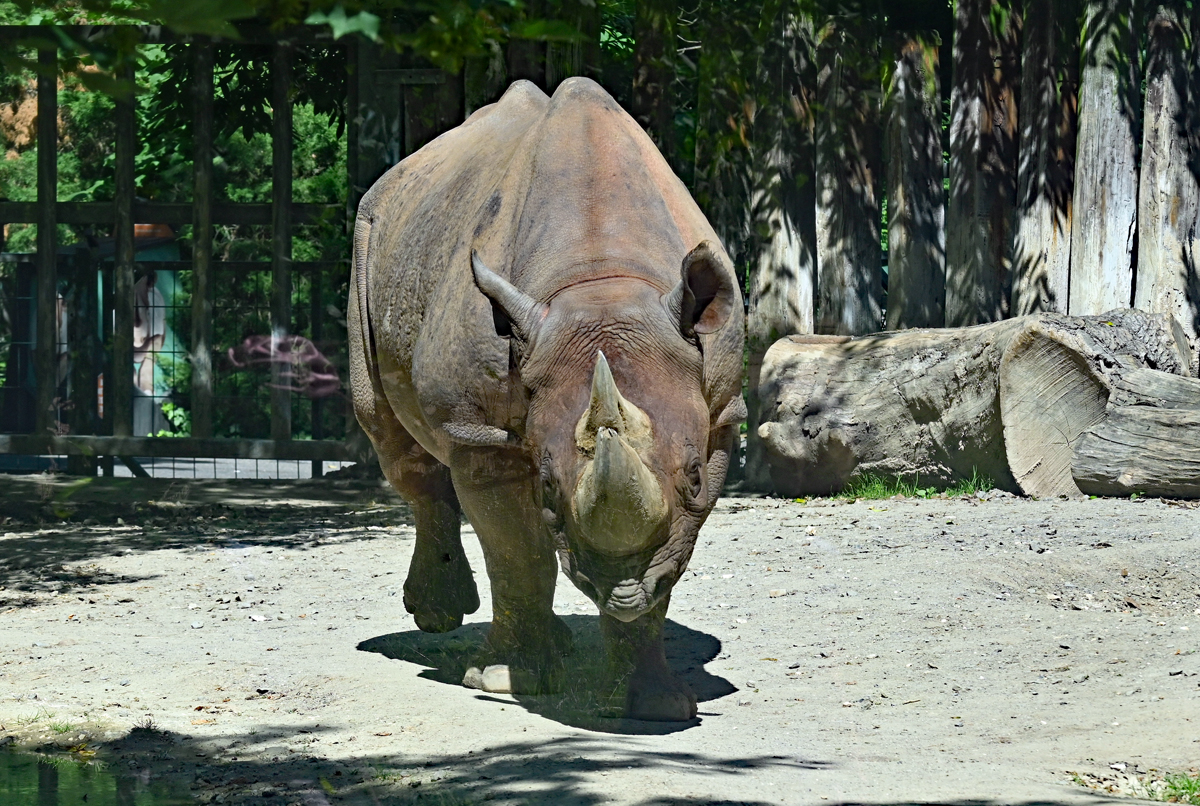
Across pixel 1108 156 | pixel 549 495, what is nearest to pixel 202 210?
pixel 1108 156

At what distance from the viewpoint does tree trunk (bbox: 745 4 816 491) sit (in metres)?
11.3

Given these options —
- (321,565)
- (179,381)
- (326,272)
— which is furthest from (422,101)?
(179,381)

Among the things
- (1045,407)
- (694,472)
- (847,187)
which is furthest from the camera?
(847,187)

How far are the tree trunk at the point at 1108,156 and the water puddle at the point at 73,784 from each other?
24.1ft

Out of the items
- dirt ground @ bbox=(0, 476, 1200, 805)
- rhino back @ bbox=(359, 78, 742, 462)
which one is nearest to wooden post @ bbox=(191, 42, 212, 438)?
dirt ground @ bbox=(0, 476, 1200, 805)

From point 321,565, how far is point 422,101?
436 cm

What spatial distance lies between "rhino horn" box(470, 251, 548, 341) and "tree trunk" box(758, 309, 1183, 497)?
17.0 feet

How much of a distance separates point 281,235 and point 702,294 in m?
7.67

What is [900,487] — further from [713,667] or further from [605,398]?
[605,398]

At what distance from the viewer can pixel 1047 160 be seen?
10188 mm

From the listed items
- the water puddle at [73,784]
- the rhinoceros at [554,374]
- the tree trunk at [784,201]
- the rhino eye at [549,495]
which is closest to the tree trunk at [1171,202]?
the tree trunk at [784,201]

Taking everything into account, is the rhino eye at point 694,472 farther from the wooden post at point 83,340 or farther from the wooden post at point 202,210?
the wooden post at point 83,340

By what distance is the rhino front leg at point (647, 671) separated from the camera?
203 inches

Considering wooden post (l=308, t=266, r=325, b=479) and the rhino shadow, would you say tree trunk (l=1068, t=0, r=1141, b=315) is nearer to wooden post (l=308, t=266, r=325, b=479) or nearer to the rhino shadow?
the rhino shadow
